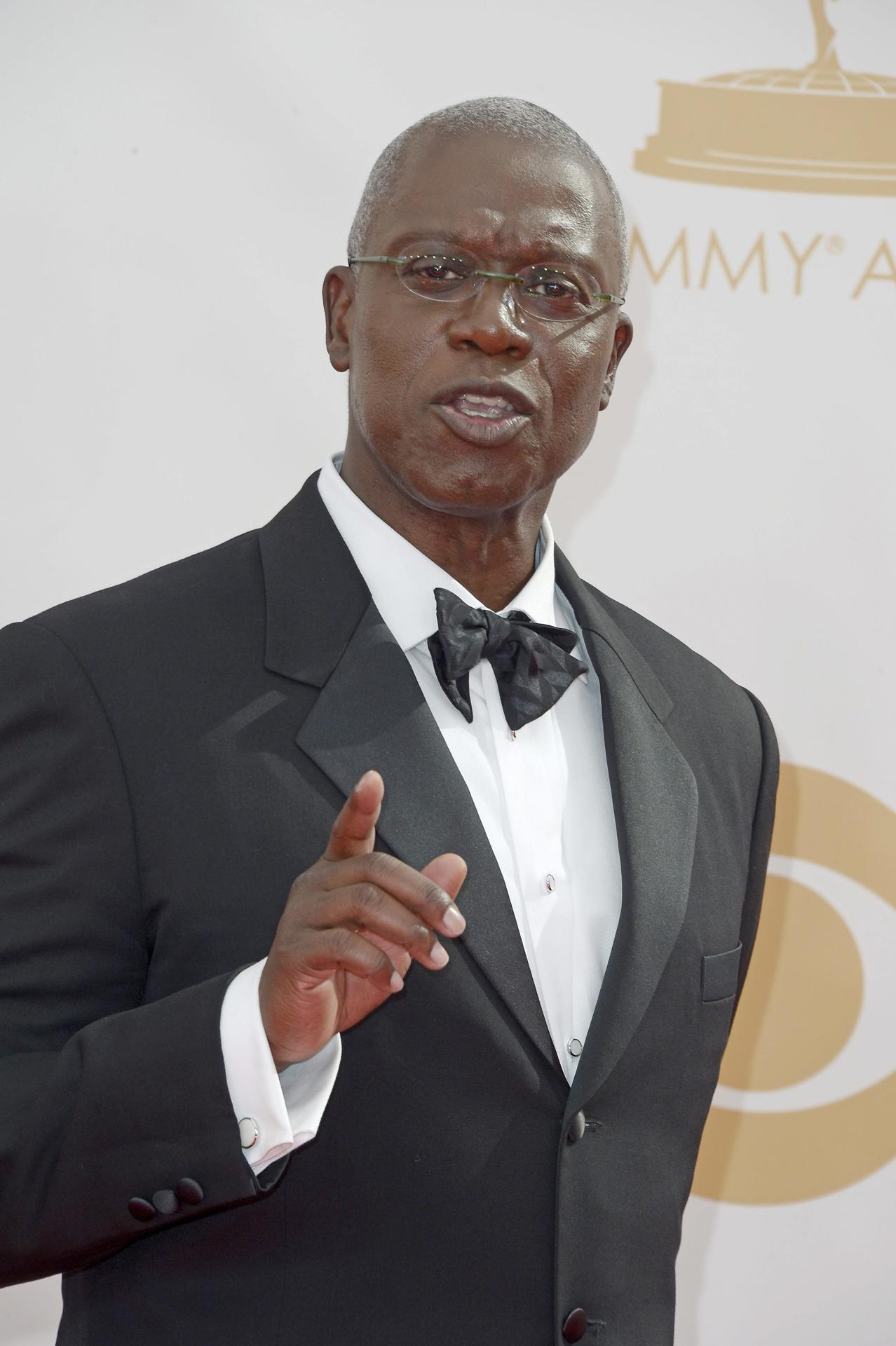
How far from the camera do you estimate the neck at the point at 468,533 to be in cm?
165

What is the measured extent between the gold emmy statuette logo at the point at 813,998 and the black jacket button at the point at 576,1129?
1.29 metres

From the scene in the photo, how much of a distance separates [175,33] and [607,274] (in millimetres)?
1111

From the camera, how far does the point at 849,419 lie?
8.70 ft

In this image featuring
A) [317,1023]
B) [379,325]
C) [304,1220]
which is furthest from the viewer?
[379,325]

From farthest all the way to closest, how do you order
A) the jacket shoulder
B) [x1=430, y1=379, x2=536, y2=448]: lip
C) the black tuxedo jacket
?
1. [x1=430, y1=379, x2=536, y2=448]: lip
2. the jacket shoulder
3. the black tuxedo jacket

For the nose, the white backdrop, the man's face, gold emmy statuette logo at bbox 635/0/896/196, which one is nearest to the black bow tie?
the man's face

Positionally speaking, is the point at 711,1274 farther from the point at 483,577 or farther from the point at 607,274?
the point at 607,274

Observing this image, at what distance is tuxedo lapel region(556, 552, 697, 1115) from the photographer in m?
1.42

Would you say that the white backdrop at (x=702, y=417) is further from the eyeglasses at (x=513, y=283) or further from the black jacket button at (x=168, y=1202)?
the black jacket button at (x=168, y=1202)

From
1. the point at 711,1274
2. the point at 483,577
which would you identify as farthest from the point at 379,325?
the point at 711,1274

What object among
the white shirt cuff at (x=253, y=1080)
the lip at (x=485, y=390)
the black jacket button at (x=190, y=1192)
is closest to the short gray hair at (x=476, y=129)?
the lip at (x=485, y=390)

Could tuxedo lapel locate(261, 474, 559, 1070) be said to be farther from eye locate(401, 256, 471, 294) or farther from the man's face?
eye locate(401, 256, 471, 294)

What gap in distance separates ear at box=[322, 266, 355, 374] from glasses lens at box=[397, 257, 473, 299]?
14cm

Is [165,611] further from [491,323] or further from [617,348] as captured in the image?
[617,348]
